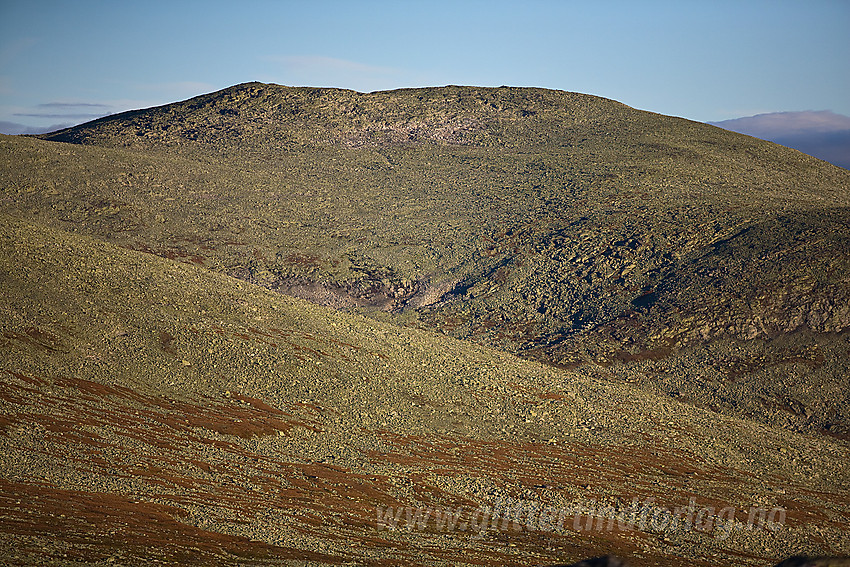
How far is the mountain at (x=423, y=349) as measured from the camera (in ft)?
64.4

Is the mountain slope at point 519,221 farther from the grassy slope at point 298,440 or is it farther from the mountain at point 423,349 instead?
the grassy slope at point 298,440

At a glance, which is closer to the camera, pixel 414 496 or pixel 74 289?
pixel 414 496

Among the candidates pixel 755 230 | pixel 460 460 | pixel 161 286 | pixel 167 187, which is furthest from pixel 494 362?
pixel 167 187

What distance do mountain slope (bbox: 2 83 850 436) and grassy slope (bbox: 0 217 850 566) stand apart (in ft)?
38.4

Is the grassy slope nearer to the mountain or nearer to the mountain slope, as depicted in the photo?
the mountain

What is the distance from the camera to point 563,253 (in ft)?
198

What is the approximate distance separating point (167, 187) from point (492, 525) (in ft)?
199

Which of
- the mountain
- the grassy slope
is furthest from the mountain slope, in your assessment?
the grassy slope

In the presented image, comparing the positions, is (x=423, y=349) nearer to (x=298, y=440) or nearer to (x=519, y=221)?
(x=298, y=440)

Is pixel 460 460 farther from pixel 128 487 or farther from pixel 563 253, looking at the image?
pixel 563 253

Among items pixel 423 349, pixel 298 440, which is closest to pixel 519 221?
pixel 423 349

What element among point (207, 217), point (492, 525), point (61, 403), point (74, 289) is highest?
point (207, 217)

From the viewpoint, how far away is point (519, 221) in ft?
224

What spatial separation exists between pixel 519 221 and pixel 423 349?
3646 centimetres
